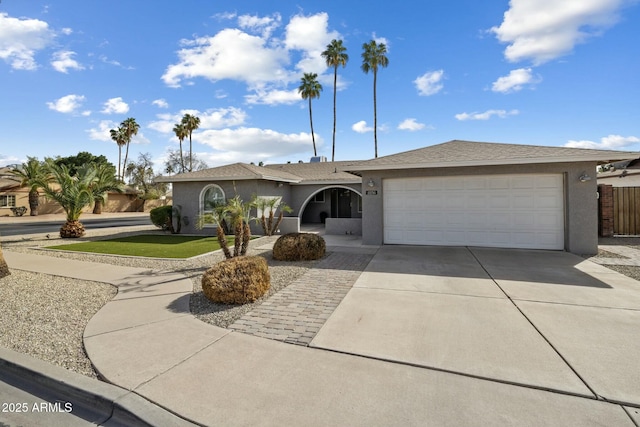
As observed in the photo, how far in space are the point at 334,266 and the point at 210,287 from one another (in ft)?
12.0

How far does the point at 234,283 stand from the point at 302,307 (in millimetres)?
1330

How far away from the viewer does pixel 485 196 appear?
1044 cm

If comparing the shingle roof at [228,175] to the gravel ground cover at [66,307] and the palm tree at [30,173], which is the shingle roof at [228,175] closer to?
the gravel ground cover at [66,307]

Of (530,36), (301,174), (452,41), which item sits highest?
(452,41)

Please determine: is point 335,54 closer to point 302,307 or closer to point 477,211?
point 477,211

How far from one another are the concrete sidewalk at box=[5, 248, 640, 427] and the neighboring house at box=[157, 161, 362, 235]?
32.7ft

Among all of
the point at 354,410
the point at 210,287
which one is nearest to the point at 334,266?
the point at 210,287

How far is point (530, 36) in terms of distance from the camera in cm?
970

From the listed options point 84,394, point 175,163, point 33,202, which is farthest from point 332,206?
point 175,163

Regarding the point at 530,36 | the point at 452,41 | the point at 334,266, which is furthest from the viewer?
the point at 452,41

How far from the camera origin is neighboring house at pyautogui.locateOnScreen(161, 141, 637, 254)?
9312 millimetres

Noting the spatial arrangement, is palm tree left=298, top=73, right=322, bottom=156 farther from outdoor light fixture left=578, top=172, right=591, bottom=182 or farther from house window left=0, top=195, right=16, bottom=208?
house window left=0, top=195, right=16, bottom=208

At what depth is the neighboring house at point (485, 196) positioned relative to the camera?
30.6ft

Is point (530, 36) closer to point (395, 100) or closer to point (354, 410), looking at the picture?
point (395, 100)
